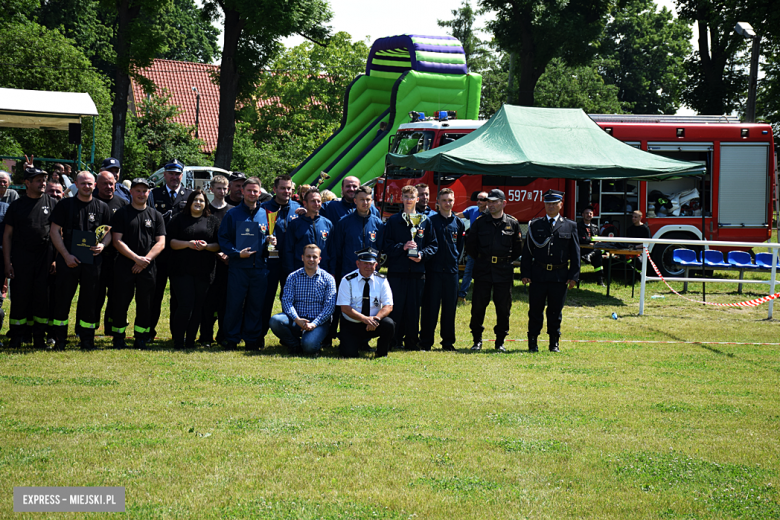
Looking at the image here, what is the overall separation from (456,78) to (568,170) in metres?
10.2

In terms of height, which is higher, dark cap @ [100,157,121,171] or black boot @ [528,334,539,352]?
dark cap @ [100,157,121,171]

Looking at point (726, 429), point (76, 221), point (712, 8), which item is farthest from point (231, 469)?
point (712, 8)

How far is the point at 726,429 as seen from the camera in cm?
621

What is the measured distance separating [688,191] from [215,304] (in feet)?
40.2

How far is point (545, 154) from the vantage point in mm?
14898

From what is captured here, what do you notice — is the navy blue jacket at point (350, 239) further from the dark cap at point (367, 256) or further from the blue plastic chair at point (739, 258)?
the blue plastic chair at point (739, 258)

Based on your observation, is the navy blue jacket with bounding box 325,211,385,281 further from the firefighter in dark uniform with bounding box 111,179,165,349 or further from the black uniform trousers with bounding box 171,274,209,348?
the firefighter in dark uniform with bounding box 111,179,165,349

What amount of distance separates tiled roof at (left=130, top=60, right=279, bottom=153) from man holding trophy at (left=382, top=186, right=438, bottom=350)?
39.2 metres

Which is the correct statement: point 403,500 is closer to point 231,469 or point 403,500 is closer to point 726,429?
point 231,469

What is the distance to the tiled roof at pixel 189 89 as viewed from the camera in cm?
4769

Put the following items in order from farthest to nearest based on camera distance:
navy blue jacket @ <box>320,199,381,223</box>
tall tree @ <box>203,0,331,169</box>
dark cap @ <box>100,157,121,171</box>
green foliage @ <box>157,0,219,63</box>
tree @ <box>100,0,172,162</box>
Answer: green foliage @ <box>157,0,219,63</box>, tall tree @ <box>203,0,331,169</box>, tree @ <box>100,0,172,162</box>, navy blue jacket @ <box>320,199,381,223</box>, dark cap @ <box>100,157,121,171</box>

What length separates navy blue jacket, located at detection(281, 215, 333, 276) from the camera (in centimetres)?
934

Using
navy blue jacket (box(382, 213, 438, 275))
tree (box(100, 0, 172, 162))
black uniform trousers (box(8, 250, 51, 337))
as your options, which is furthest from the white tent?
navy blue jacket (box(382, 213, 438, 275))

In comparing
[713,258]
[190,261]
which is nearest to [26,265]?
[190,261]
